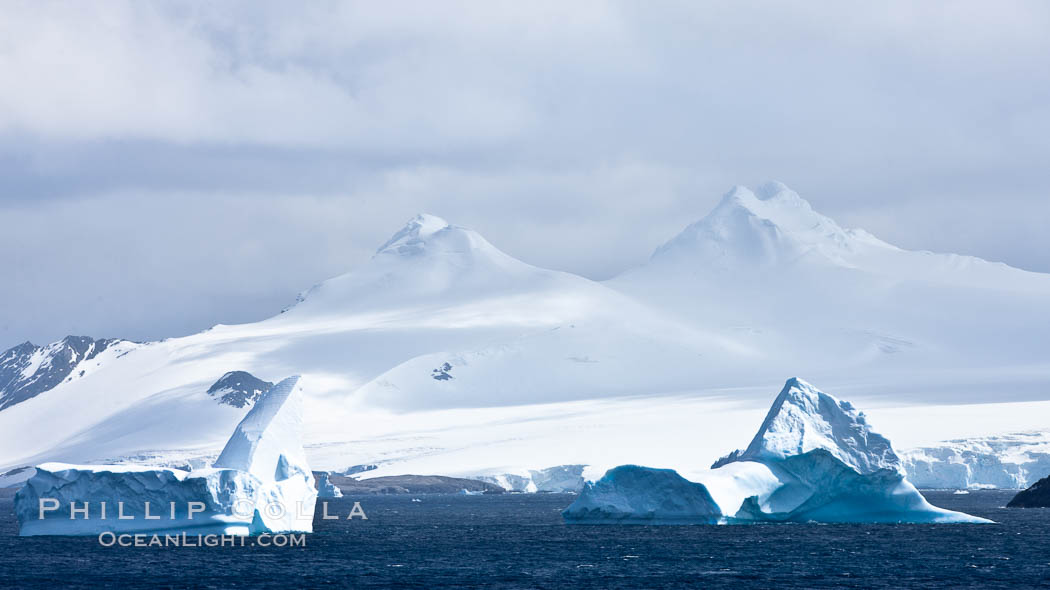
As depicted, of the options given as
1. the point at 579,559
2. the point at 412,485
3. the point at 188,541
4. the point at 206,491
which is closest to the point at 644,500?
the point at 579,559

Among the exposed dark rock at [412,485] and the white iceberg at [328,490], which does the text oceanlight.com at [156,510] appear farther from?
the exposed dark rock at [412,485]

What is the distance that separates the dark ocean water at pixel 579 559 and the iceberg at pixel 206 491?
4.16 feet

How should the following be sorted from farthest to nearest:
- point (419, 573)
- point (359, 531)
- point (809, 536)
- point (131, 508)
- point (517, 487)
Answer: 1. point (517, 487)
2. point (359, 531)
3. point (809, 536)
4. point (131, 508)
5. point (419, 573)

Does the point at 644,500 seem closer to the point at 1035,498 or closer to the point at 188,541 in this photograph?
the point at 188,541

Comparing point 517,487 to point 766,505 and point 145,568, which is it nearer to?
point 766,505

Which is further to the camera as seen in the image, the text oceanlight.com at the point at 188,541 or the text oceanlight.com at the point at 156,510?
the text oceanlight.com at the point at 188,541

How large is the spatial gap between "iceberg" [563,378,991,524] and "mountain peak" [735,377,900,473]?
0.05 metres

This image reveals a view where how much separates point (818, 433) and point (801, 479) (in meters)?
2.36

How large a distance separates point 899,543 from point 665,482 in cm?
1221

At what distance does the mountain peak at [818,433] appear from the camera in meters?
70.8

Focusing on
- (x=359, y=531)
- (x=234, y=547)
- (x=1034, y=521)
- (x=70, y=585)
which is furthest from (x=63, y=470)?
(x=1034, y=521)

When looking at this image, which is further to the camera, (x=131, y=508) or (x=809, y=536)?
(x=809, y=536)

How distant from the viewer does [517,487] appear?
167m

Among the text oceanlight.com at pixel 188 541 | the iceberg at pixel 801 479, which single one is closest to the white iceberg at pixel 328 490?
the text oceanlight.com at pixel 188 541
